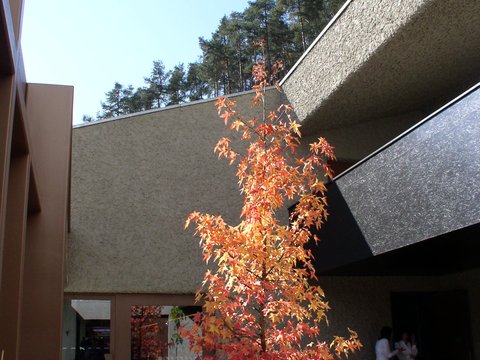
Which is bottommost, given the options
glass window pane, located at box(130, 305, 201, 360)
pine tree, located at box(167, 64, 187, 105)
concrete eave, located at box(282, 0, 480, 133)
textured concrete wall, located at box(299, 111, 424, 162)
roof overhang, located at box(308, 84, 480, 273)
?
glass window pane, located at box(130, 305, 201, 360)

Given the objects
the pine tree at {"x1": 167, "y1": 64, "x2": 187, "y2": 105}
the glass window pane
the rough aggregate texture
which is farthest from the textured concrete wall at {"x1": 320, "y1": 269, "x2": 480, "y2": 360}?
the pine tree at {"x1": 167, "y1": 64, "x2": 187, "y2": 105}

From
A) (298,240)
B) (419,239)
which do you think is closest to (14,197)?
(298,240)

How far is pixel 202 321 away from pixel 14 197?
195 cm

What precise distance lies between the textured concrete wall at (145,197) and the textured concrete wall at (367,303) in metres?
2.25

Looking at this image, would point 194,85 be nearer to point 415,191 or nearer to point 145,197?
point 145,197

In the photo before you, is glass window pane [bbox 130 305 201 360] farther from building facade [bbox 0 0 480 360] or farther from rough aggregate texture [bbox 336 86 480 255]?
rough aggregate texture [bbox 336 86 480 255]

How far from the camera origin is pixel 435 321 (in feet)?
35.6

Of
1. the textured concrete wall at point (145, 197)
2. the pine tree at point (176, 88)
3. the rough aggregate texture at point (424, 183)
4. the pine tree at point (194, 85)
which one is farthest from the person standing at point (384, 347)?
the pine tree at point (176, 88)

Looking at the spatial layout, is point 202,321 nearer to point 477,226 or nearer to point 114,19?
point 477,226

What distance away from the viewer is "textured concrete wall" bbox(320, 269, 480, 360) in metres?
10.0

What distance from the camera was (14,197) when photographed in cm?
480

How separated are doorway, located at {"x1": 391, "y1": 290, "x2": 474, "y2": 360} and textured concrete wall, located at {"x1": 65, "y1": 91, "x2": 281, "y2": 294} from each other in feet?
11.7

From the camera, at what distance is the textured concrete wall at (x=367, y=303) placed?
10008mm

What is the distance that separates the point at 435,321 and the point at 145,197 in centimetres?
577
